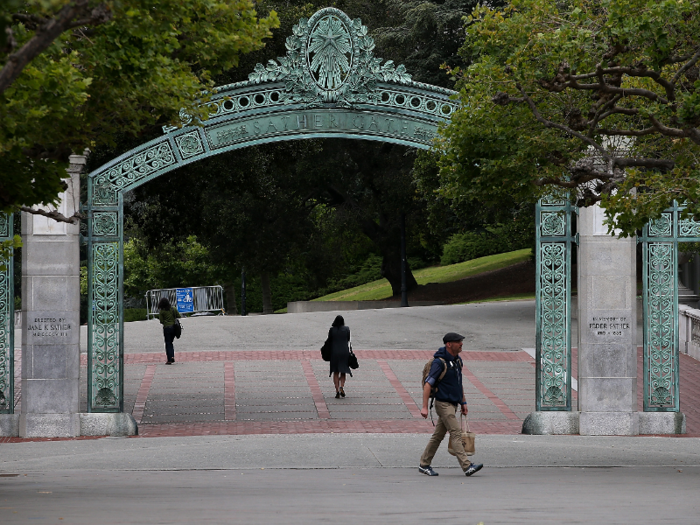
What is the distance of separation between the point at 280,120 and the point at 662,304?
572cm

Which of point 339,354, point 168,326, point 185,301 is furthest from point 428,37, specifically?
point 339,354

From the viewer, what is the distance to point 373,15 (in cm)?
4094

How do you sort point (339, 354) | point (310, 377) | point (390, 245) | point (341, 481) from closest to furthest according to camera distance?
point (341, 481), point (339, 354), point (310, 377), point (390, 245)

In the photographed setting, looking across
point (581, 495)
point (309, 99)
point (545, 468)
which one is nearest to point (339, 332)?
point (309, 99)

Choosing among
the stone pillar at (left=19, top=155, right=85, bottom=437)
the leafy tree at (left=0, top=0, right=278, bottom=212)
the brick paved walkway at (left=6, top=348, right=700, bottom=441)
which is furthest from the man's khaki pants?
the stone pillar at (left=19, top=155, right=85, bottom=437)

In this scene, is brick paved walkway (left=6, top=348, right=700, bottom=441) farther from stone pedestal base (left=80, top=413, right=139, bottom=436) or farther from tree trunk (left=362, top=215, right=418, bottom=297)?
tree trunk (left=362, top=215, right=418, bottom=297)

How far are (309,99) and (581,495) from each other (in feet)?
22.9

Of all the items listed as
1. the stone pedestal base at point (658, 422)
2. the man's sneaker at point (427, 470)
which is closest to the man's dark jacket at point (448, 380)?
the man's sneaker at point (427, 470)

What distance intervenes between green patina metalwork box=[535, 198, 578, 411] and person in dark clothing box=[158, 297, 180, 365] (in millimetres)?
8506

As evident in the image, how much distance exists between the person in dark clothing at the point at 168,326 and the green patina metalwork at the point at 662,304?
9558 millimetres

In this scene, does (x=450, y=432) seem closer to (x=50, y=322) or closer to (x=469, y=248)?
(x=50, y=322)

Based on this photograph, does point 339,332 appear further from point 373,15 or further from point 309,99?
point 373,15

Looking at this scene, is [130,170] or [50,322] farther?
[130,170]

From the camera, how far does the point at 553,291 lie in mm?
13320
